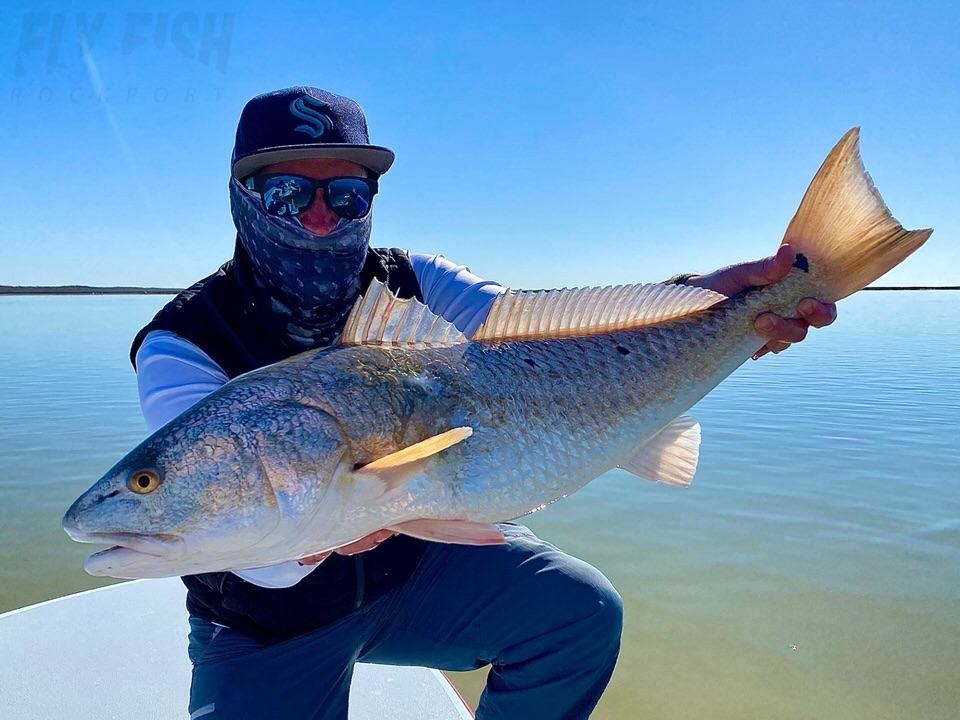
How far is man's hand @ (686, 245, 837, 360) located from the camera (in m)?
2.88

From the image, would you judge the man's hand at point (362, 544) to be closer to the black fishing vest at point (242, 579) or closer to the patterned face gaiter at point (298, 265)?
the black fishing vest at point (242, 579)

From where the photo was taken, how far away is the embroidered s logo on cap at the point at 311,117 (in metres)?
2.95

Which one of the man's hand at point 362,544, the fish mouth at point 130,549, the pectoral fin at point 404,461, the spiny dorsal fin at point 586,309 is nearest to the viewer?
the fish mouth at point 130,549

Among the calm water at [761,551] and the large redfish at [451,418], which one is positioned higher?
the large redfish at [451,418]

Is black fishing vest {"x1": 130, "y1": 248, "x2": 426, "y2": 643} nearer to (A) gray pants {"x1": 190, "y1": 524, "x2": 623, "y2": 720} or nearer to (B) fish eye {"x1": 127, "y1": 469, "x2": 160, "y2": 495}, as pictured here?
(A) gray pants {"x1": 190, "y1": 524, "x2": 623, "y2": 720}

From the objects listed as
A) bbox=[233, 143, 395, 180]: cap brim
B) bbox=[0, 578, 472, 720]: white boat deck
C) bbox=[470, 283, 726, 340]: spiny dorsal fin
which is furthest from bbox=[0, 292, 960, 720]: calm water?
bbox=[233, 143, 395, 180]: cap brim

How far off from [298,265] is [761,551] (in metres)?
5.64

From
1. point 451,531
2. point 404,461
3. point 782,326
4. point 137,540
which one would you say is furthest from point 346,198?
point 782,326

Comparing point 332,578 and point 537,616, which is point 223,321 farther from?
point 537,616

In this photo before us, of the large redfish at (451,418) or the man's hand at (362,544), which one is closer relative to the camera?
the large redfish at (451,418)

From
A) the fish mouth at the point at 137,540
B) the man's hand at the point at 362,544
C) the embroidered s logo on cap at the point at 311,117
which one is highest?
the embroidered s logo on cap at the point at 311,117

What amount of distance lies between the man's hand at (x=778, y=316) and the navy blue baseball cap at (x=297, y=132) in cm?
176

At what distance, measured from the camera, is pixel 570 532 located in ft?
23.5

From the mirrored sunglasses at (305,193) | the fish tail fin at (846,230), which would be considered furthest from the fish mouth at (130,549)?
the fish tail fin at (846,230)
